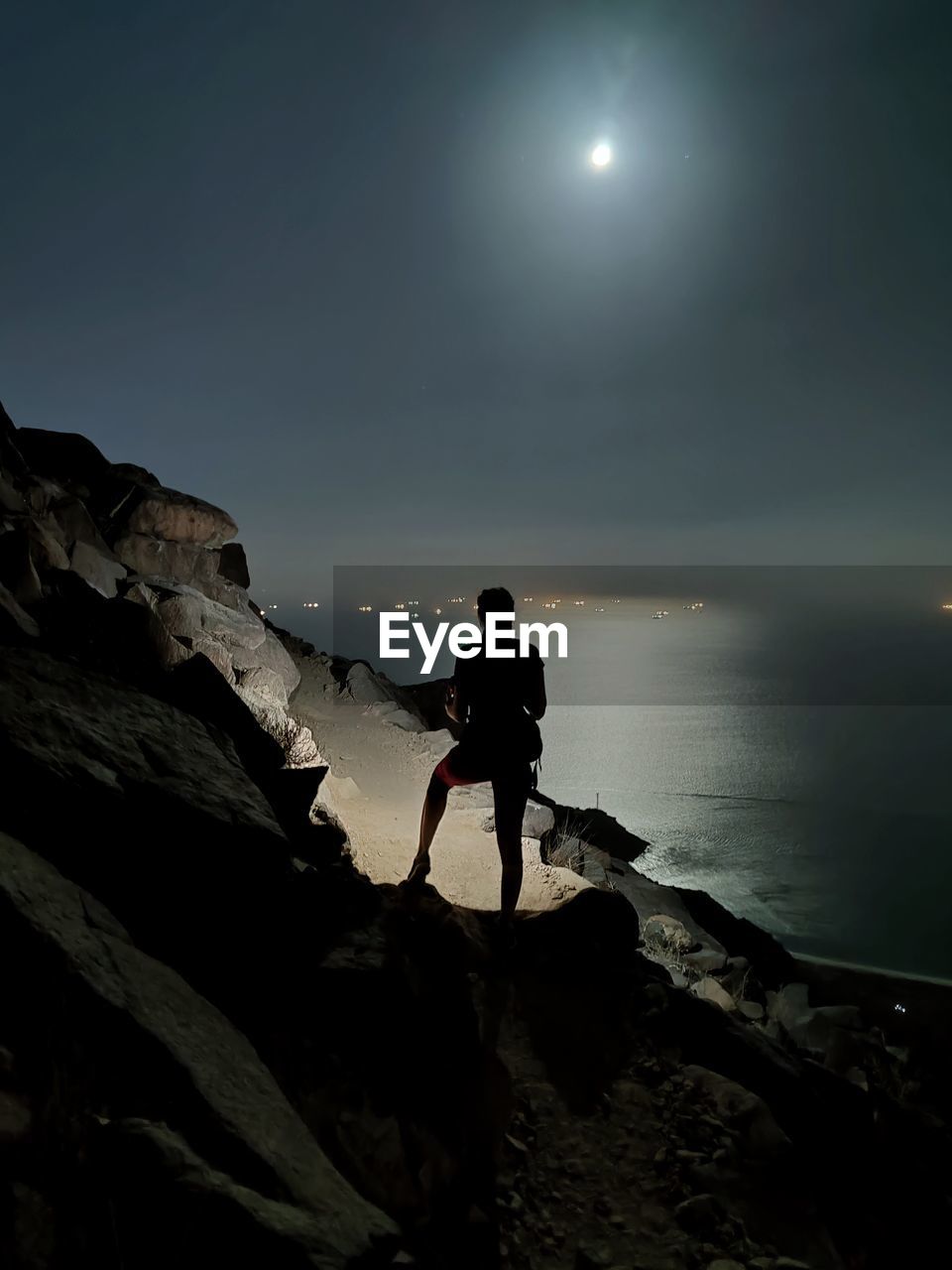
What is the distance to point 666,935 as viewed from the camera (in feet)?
39.5

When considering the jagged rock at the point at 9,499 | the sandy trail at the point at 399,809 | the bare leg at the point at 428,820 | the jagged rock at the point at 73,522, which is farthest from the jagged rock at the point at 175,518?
the bare leg at the point at 428,820

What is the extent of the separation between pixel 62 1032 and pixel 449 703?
330 cm

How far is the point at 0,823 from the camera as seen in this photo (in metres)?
3.36

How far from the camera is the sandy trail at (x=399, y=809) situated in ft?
26.1

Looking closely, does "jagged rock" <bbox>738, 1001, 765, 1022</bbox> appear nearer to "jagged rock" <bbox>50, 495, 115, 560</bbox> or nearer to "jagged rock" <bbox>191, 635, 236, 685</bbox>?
"jagged rock" <bbox>191, 635, 236, 685</bbox>

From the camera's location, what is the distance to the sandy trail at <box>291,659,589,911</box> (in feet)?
26.1

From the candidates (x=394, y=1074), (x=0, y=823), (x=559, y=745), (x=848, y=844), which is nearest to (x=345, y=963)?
(x=394, y=1074)

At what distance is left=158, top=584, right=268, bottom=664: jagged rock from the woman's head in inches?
377

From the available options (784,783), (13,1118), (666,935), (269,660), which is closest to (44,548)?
(269,660)

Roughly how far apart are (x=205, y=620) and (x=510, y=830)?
1080 centimetres

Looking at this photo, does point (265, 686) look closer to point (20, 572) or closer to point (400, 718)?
point (400, 718)

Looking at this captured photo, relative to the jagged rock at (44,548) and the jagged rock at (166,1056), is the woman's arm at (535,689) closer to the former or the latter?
the jagged rock at (166,1056)

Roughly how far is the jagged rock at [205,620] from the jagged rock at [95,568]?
1.03m

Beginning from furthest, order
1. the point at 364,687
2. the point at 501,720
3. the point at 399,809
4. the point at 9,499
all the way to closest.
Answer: the point at 364,687
the point at 399,809
the point at 9,499
the point at 501,720
